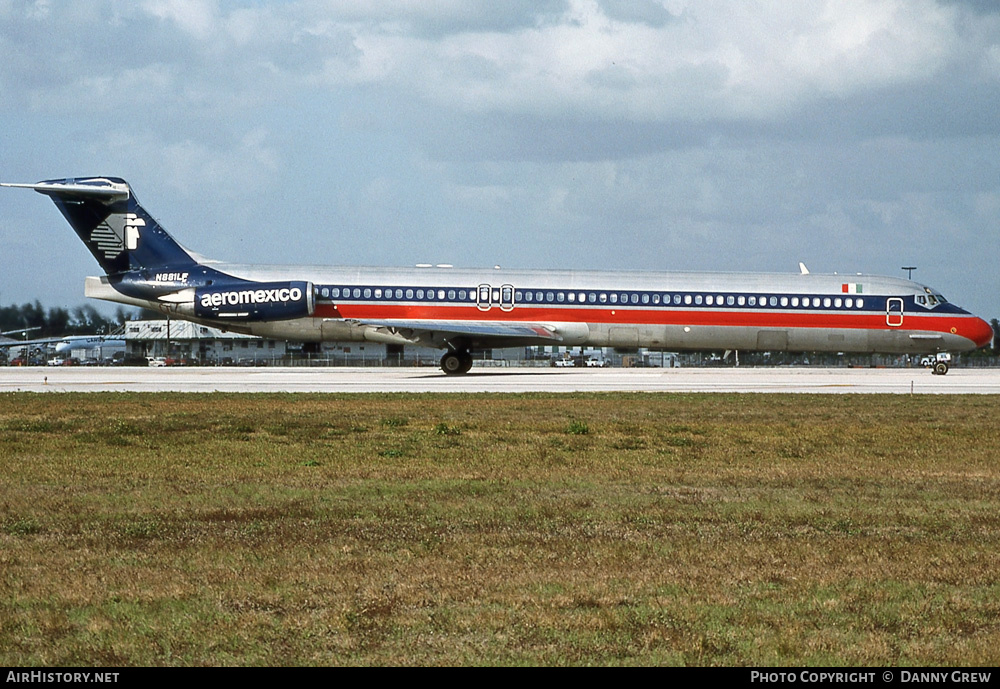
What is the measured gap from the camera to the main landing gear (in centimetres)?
4353

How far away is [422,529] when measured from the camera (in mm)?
9977

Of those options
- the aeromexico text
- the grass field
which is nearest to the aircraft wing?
the aeromexico text

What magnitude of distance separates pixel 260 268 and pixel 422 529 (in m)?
35.1

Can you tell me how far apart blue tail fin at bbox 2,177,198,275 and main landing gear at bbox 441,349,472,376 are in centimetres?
1091

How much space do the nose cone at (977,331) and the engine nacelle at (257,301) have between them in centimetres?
2612

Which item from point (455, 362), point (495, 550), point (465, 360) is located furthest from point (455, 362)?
point (495, 550)

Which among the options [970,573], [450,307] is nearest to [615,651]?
[970,573]

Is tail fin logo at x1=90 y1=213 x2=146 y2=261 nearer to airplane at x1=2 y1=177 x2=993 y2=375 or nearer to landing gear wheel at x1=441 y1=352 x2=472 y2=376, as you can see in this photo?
airplane at x1=2 y1=177 x2=993 y2=375

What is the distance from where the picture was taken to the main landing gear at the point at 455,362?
43.5 meters

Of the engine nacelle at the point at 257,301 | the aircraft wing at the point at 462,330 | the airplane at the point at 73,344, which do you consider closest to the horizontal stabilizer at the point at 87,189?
the engine nacelle at the point at 257,301

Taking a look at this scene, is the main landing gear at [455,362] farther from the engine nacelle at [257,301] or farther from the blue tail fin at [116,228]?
the blue tail fin at [116,228]

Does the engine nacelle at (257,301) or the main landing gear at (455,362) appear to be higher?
the engine nacelle at (257,301)

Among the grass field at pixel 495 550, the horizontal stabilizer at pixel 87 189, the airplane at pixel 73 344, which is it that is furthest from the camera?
the airplane at pixel 73 344

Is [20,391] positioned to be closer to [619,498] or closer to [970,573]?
[619,498]
